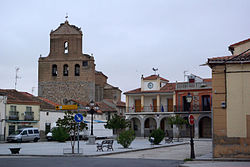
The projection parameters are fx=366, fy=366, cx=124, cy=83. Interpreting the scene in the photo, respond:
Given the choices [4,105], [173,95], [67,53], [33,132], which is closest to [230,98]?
[33,132]

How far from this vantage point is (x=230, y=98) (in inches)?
662

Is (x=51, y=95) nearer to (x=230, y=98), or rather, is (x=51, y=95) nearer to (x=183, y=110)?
(x=183, y=110)

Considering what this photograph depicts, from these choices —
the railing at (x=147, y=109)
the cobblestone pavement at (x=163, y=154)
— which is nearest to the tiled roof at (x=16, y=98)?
the railing at (x=147, y=109)

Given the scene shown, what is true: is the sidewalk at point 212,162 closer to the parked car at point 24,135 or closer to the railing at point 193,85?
the parked car at point 24,135

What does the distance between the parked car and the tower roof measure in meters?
31.6

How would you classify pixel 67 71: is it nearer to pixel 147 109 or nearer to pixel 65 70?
pixel 65 70

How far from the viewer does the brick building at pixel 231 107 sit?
16.6 m

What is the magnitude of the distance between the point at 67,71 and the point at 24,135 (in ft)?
102

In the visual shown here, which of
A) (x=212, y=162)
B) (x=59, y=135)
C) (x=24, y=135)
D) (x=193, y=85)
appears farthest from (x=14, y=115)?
(x=212, y=162)

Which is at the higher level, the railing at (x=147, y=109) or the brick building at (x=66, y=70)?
the brick building at (x=66, y=70)

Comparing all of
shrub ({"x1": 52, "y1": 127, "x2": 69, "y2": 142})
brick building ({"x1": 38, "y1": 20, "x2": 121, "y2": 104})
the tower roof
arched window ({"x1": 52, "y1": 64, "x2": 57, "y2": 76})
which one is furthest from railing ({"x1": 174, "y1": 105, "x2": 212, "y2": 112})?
arched window ({"x1": 52, "y1": 64, "x2": 57, "y2": 76})

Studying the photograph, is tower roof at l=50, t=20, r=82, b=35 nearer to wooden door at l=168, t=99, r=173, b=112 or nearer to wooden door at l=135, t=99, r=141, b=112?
wooden door at l=135, t=99, r=141, b=112

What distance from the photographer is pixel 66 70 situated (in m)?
66.9

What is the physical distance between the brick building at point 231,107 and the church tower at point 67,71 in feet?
162
